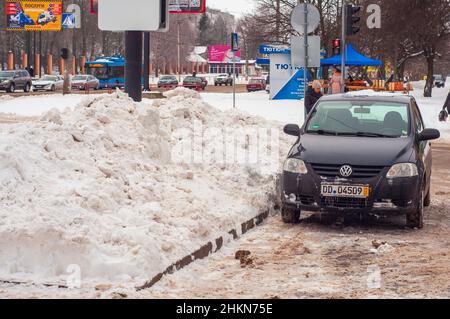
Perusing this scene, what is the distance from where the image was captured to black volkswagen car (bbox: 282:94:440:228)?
30.4ft

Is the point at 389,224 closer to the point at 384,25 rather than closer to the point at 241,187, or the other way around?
the point at 241,187

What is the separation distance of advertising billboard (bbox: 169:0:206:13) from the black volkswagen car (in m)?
40.7

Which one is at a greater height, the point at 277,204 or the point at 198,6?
the point at 198,6

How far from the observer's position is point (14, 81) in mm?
57531

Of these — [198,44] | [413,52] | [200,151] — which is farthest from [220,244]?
[198,44]

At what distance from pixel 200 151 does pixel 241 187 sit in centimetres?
126

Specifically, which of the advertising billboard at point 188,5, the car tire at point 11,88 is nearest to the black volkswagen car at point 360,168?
the advertising billboard at point 188,5

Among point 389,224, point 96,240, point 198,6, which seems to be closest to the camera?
point 96,240

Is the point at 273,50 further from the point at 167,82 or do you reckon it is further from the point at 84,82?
the point at 167,82

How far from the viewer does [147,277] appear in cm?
659

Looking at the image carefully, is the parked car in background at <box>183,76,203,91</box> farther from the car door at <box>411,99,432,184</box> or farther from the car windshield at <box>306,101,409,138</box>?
the car windshield at <box>306,101,409,138</box>

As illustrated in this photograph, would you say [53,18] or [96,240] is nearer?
[96,240]

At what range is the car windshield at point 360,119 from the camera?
33.7 feet

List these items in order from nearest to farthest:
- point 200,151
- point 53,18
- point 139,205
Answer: point 139,205
point 200,151
point 53,18
